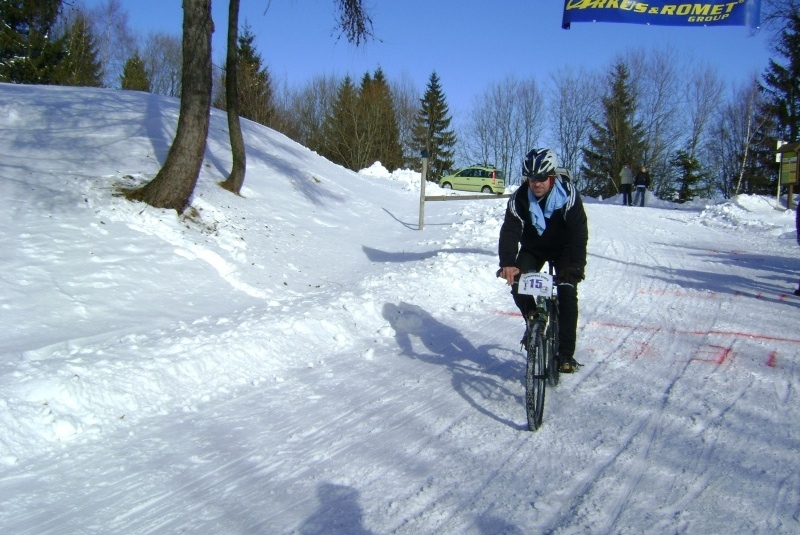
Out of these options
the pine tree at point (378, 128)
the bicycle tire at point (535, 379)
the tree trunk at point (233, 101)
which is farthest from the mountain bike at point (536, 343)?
the pine tree at point (378, 128)

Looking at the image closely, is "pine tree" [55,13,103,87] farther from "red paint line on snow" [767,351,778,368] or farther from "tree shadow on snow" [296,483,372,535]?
"red paint line on snow" [767,351,778,368]

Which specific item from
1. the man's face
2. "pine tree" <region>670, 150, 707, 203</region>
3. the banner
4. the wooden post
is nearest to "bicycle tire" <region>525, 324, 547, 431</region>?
the man's face

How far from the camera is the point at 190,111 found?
916cm

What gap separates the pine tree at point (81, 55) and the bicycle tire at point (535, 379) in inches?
1491

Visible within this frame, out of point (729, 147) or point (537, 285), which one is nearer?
point (537, 285)

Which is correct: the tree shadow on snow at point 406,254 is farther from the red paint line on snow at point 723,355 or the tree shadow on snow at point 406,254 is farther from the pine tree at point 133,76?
the pine tree at point 133,76

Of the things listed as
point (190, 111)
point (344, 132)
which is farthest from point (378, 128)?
point (190, 111)

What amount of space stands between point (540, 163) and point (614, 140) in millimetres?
47845

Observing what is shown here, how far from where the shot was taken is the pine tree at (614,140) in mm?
47938

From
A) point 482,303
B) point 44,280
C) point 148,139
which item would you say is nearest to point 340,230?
point 148,139

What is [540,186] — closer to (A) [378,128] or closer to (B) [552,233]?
(B) [552,233]

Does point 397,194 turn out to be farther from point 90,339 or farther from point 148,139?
point 90,339

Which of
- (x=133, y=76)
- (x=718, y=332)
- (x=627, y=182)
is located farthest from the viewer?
(x=133, y=76)

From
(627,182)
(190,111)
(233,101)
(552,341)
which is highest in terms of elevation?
(233,101)
